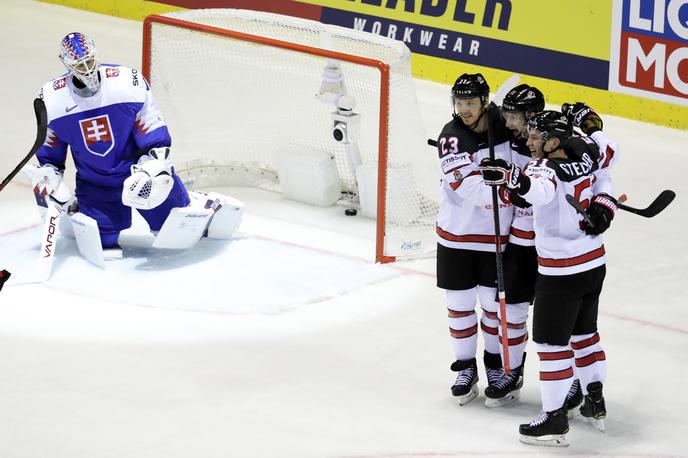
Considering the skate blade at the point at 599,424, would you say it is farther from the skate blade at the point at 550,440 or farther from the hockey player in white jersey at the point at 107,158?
the hockey player in white jersey at the point at 107,158

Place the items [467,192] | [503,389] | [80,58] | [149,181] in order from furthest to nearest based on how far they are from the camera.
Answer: [149,181], [80,58], [503,389], [467,192]

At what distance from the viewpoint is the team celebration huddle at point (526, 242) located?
417cm

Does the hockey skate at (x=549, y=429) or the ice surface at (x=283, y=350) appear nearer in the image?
the hockey skate at (x=549, y=429)

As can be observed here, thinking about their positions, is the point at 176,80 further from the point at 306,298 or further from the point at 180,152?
the point at 306,298

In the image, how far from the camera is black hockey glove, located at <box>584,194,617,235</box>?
4184 mm

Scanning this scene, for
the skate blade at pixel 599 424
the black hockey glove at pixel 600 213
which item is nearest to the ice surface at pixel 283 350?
the skate blade at pixel 599 424

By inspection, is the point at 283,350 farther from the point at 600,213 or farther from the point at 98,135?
the point at 600,213

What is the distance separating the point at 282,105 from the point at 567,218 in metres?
3.08

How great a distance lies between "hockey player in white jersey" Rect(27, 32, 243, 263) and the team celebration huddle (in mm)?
1761

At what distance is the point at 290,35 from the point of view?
6.48 m

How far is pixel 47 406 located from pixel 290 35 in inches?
103

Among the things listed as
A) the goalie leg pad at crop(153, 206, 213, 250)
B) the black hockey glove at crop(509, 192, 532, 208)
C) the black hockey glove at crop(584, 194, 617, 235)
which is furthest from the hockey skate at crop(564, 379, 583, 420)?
the goalie leg pad at crop(153, 206, 213, 250)

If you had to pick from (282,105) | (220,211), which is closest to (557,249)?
(220,211)

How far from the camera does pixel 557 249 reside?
418 centimetres
